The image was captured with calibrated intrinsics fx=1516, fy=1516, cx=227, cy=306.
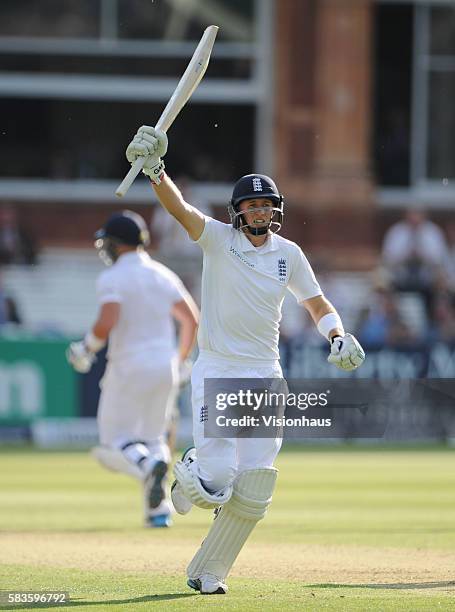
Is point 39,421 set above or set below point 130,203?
below

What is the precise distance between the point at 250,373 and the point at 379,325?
38.5 ft

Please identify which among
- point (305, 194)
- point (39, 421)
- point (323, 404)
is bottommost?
point (39, 421)

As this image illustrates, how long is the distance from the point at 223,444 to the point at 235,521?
0.36m

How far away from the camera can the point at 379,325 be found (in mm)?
18578

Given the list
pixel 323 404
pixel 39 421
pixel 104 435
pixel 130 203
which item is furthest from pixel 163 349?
pixel 130 203

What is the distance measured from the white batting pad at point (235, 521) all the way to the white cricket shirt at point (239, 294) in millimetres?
563

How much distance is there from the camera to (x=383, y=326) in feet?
61.0

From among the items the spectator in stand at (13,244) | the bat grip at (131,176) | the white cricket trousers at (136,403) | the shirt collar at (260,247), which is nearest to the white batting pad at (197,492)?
the shirt collar at (260,247)

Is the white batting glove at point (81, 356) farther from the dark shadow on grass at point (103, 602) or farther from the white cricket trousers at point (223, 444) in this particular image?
the dark shadow on grass at point (103, 602)

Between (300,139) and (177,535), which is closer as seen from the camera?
(177,535)

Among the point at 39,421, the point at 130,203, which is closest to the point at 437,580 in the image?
the point at 39,421

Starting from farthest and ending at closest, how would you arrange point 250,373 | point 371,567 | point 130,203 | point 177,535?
point 130,203
point 177,535
point 371,567
point 250,373

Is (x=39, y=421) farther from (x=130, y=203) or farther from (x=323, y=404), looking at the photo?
(x=323, y=404)

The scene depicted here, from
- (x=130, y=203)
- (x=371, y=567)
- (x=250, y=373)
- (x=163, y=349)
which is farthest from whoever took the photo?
(x=130, y=203)
